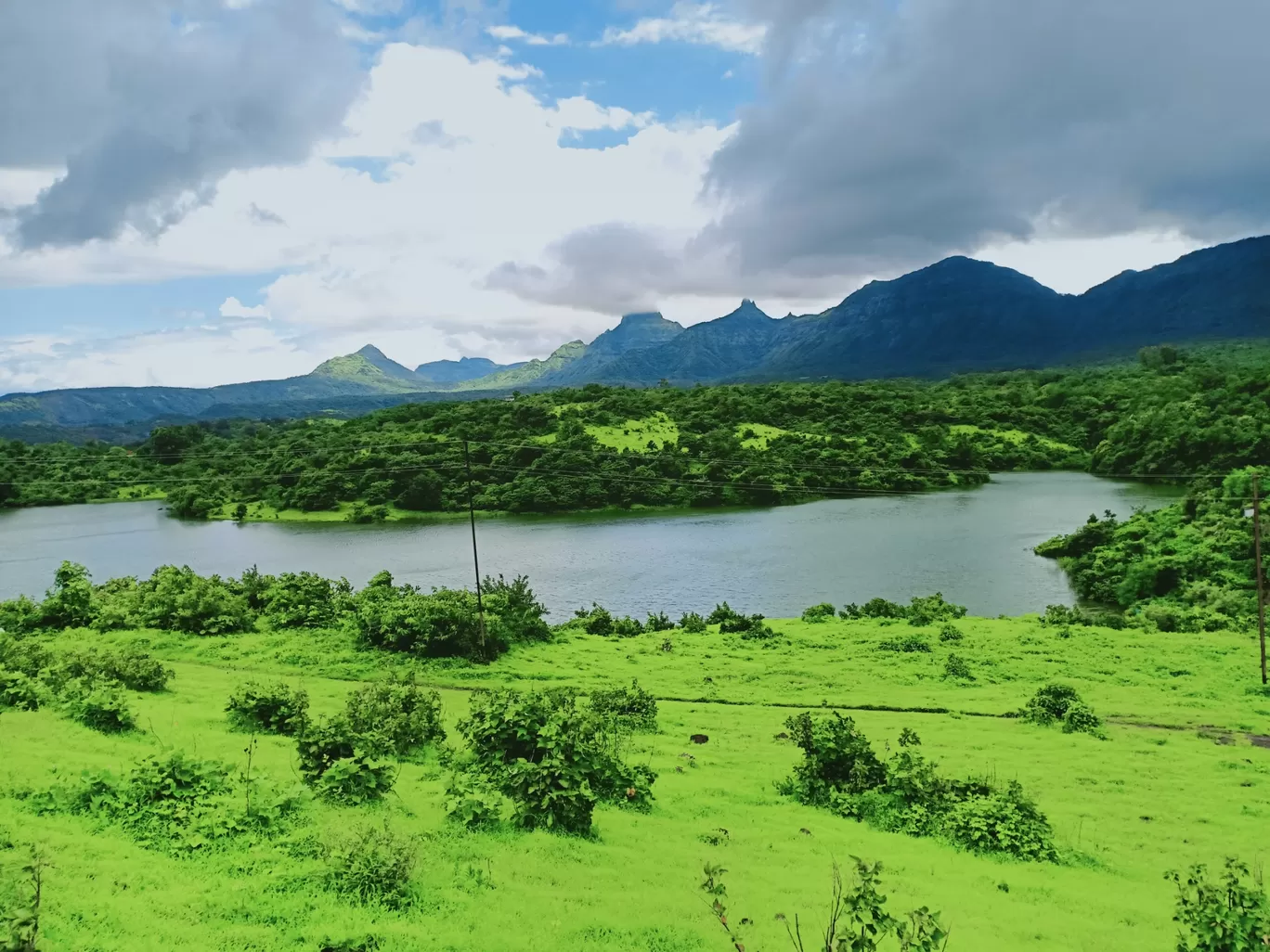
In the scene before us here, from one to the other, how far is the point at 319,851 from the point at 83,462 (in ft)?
406

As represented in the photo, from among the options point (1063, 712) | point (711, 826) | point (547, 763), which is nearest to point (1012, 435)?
point (1063, 712)

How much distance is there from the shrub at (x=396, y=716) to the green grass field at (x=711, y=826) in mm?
867

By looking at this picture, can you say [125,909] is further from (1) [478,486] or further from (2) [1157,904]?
(1) [478,486]

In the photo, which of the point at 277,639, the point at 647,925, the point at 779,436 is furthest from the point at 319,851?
the point at 779,436

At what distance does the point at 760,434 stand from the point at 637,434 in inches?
640

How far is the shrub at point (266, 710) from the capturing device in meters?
16.4

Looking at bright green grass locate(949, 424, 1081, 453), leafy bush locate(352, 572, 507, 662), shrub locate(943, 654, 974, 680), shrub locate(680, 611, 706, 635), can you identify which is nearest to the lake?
shrub locate(680, 611, 706, 635)

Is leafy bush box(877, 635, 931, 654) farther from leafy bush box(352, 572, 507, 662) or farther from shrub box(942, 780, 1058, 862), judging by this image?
shrub box(942, 780, 1058, 862)

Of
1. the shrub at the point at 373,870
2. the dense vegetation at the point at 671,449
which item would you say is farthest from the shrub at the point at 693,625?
the dense vegetation at the point at 671,449

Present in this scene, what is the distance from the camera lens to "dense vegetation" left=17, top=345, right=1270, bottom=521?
8169 cm

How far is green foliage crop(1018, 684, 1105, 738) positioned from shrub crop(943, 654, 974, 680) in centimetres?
378

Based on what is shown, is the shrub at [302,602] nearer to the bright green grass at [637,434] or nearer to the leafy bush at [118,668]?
the leafy bush at [118,668]

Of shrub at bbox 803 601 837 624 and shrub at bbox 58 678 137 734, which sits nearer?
shrub at bbox 58 678 137 734

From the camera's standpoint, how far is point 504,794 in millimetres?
12328
